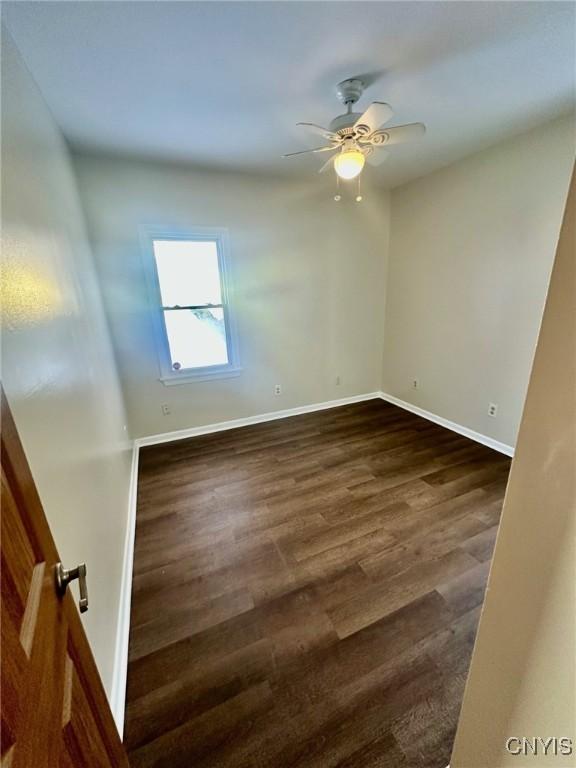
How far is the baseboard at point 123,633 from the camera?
1.15m

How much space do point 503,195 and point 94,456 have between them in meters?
3.61

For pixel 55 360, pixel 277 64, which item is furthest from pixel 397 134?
pixel 55 360

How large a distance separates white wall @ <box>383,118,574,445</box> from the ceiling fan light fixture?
1.58 metres

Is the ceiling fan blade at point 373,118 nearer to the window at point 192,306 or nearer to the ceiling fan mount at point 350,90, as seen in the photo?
the ceiling fan mount at point 350,90

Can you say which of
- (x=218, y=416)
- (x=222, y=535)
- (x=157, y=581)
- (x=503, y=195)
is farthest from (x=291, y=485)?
(x=503, y=195)

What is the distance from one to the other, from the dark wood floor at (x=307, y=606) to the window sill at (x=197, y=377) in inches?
33.3

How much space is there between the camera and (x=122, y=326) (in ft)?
9.48

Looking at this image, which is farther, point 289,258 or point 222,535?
point 289,258

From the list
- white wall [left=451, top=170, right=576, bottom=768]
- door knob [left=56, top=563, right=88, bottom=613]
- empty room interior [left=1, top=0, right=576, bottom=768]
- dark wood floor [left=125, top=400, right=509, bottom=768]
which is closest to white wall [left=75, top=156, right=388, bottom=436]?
empty room interior [left=1, top=0, right=576, bottom=768]

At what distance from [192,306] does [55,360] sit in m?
2.19

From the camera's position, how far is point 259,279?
330 cm

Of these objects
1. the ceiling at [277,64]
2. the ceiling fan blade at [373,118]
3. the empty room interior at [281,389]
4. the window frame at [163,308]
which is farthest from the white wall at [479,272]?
the window frame at [163,308]

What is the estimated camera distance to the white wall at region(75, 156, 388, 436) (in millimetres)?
2732

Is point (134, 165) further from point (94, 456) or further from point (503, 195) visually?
point (503, 195)
